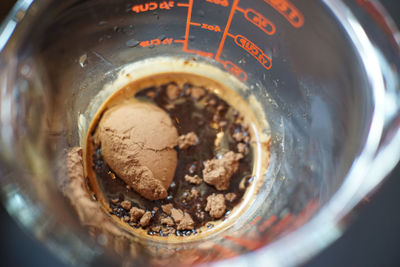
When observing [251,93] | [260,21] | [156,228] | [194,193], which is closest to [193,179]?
[194,193]

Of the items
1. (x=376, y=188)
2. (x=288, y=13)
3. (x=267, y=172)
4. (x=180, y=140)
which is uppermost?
(x=288, y=13)

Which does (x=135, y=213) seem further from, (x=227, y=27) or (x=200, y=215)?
(x=227, y=27)

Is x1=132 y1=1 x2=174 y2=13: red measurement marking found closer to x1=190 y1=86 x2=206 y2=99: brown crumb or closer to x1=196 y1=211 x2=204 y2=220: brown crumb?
x1=190 y1=86 x2=206 y2=99: brown crumb

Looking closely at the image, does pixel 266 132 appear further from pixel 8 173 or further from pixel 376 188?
pixel 8 173

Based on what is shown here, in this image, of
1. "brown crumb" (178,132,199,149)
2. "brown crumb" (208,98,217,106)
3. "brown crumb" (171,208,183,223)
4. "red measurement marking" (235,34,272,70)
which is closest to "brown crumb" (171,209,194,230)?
"brown crumb" (171,208,183,223)

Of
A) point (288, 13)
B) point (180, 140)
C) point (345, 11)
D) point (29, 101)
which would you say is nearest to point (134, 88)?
point (180, 140)

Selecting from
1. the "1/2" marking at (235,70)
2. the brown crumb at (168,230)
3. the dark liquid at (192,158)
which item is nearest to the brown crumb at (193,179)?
the dark liquid at (192,158)
